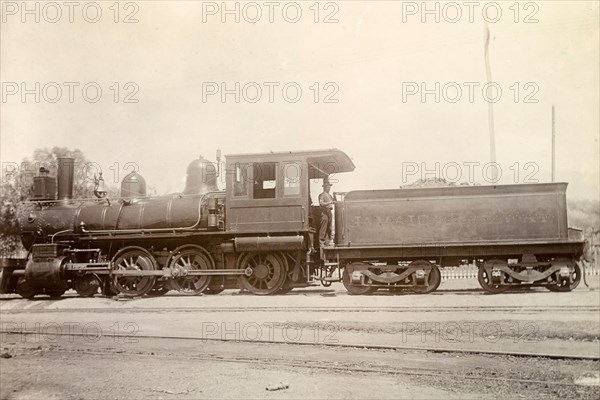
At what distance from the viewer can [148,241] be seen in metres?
7.20

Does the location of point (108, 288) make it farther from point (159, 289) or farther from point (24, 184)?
point (24, 184)

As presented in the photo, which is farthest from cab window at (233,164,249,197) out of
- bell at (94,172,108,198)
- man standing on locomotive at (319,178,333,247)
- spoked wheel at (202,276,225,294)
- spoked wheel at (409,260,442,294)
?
bell at (94,172,108,198)

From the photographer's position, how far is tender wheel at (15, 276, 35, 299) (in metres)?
7.25

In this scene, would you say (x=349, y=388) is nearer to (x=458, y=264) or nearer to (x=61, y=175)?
(x=458, y=264)

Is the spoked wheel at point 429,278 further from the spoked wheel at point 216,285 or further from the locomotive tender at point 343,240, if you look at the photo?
the spoked wheel at point 216,285

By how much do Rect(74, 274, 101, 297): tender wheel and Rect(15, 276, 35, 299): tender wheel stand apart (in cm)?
67

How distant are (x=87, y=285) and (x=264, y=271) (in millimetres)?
2622

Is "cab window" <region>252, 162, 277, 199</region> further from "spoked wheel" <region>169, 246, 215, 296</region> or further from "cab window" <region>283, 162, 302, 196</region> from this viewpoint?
"spoked wheel" <region>169, 246, 215, 296</region>

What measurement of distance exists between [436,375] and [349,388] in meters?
0.98

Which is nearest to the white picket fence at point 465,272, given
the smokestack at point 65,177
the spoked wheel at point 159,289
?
the spoked wheel at point 159,289

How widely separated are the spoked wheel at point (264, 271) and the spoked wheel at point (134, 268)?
1.39 m

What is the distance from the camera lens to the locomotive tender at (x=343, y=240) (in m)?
6.41

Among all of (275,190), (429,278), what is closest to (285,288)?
(275,190)

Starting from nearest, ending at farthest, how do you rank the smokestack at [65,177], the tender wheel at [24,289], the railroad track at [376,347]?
the railroad track at [376,347]
the tender wheel at [24,289]
the smokestack at [65,177]
